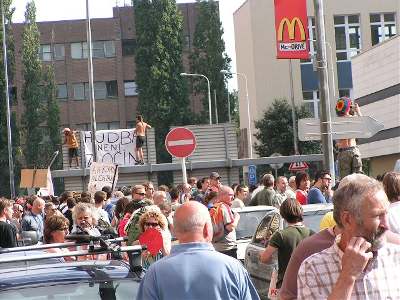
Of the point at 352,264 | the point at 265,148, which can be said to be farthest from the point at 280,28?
the point at 265,148

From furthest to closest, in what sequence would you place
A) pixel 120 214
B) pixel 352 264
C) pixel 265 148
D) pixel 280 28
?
pixel 265 148, pixel 280 28, pixel 120 214, pixel 352 264

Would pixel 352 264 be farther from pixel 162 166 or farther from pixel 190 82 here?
pixel 190 82

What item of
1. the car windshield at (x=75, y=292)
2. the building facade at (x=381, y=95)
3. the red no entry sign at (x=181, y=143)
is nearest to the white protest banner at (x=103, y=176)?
the red no entry sign at (x=181, y=143)

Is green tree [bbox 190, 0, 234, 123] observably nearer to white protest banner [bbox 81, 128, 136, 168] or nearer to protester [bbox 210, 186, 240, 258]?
white protest banner [bbox 81, 128, 136, 168]

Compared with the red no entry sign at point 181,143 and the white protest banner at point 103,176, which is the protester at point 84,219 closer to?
the red no entry sign at point 181,143

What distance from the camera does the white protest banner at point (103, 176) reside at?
26016 millimetres

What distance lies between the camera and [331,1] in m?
79.7

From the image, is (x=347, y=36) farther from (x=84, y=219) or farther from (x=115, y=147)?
(x=84, y=219)

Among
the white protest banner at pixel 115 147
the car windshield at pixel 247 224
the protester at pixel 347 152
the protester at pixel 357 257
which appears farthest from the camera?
the white protest banner at pixel 115 147

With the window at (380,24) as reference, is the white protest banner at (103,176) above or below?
below

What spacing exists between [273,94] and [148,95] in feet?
29.4

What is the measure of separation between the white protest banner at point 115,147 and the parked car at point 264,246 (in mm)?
Result: 23879

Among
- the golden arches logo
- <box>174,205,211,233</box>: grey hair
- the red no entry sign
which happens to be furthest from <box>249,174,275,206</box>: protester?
<box>174,205,211,233</box>: grey hair

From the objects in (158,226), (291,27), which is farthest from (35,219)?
(158,226)
